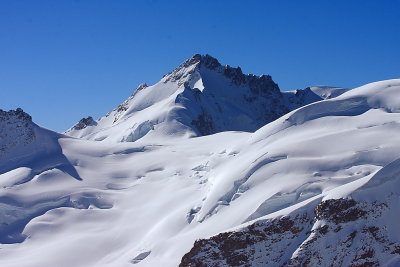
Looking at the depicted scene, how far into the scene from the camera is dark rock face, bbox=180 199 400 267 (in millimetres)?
34062

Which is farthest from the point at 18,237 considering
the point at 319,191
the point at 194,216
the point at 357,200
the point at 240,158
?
the point at 357,200

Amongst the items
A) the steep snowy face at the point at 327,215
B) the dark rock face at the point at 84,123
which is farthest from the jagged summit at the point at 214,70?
the steep snowy face at the point at 327,215

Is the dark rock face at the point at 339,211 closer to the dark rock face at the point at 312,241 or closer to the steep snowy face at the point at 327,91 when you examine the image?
the dark rock face at the point at 312,241

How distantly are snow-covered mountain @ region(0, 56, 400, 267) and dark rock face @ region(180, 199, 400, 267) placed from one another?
0.20 ft

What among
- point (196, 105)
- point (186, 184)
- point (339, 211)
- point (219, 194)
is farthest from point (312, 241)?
point (196, 105)

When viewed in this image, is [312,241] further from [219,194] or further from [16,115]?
[16,115]

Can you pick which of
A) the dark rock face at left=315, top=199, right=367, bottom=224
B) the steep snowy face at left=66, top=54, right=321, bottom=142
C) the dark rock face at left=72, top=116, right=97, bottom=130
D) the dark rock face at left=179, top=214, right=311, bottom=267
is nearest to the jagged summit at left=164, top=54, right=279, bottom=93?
the steep snowy face at left=66, top=54, right=321, bottom=142

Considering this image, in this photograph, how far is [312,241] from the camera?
35.1 metres

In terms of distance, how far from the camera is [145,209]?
54562mm

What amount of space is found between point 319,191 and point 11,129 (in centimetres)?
4573

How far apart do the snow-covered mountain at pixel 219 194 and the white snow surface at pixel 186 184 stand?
119 mm

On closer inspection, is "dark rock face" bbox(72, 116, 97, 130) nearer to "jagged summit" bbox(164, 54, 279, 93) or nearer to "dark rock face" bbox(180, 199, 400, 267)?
"jagged summit" bbox(164, 54, 279, 93)

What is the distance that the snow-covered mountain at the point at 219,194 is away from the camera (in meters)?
35.6

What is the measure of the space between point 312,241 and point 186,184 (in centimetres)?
2339
